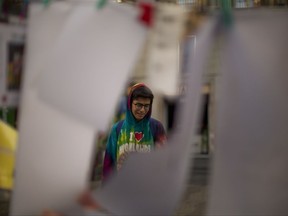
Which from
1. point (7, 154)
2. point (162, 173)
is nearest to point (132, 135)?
point (7, 154)

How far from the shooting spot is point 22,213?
3.12 feet

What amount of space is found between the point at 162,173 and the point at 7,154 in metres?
0.39

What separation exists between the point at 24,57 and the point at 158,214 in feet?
1.46

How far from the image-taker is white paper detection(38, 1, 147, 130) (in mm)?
845

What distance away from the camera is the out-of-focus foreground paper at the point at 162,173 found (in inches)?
33.7

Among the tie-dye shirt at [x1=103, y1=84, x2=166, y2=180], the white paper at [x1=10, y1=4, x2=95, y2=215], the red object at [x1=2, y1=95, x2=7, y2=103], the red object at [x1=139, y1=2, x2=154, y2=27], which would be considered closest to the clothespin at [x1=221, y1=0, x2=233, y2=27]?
the red object at [x1=139, y1=2, x2=154, y2=27]

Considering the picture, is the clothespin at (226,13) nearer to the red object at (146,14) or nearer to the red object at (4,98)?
the red object at (146,14)

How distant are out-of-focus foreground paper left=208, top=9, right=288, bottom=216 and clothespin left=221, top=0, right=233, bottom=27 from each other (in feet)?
0.05

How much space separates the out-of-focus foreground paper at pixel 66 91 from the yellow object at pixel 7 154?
8cm

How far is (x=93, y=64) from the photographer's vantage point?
2.82 feet

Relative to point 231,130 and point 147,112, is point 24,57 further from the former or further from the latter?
point 147,112

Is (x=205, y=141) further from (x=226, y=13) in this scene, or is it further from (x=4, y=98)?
(x=4, y=98)

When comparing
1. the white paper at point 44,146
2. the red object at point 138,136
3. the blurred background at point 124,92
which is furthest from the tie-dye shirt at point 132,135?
the white paper at point 44,146

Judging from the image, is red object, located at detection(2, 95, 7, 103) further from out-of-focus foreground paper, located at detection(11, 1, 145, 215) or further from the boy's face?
the boy's face
